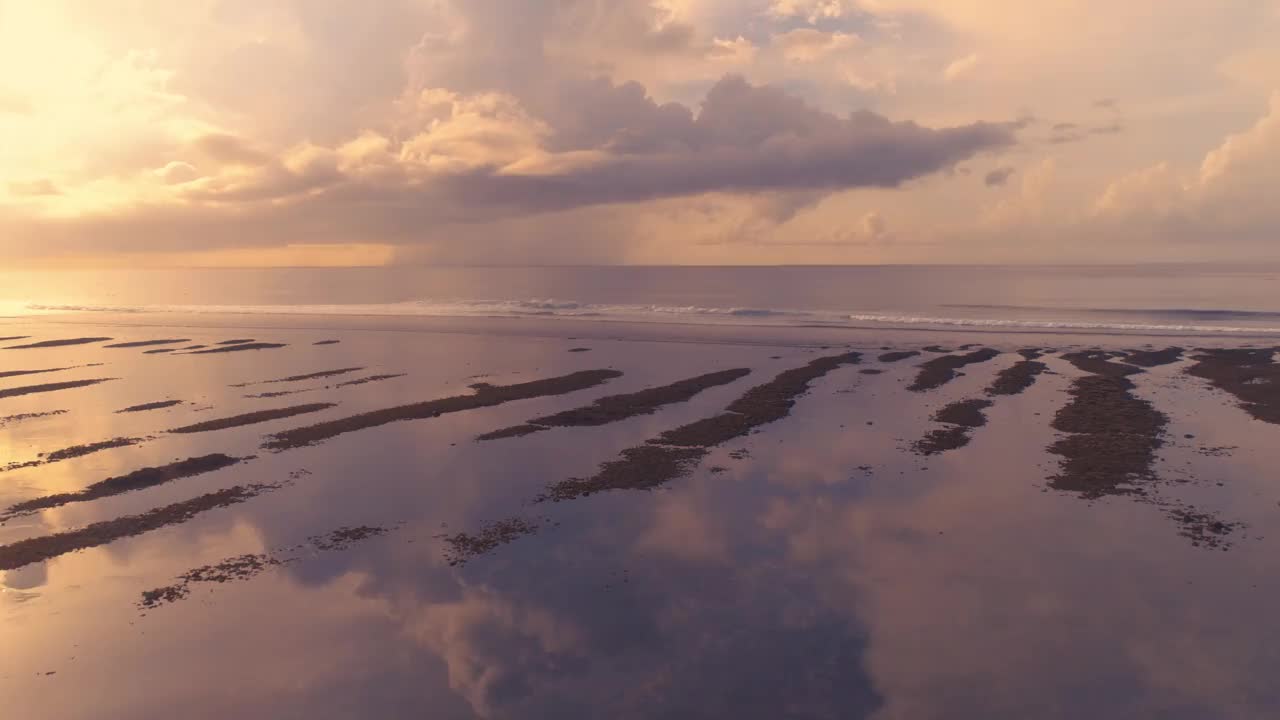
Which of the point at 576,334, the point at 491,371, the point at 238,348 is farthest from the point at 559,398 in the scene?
the point at 238,348

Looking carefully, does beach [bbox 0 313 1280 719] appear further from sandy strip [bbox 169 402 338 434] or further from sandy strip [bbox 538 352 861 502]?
sandy strip [bbox 169 402 338 434]

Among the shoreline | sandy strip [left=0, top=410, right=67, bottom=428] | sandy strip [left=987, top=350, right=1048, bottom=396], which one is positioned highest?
the shoreline

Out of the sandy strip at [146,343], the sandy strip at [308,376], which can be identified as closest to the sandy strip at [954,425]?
the sandy strip at [308,376]

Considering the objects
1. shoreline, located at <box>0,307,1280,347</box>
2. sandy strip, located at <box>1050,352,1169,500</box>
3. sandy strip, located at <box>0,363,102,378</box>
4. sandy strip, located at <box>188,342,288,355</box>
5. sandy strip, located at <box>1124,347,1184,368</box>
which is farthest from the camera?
shoreline, located at <box>0,307,1280,347</box>

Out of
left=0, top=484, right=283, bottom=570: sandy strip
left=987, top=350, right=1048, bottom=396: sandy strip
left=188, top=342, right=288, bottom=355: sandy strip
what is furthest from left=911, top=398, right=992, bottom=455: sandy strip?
left=188, top=342, right=288, bottom=355: sandy strip

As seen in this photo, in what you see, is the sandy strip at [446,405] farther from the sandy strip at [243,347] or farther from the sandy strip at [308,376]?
the sandy strip at [243,347]

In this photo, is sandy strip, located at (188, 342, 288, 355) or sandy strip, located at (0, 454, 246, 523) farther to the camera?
sandy strip, located at (188, 342, 288, 355)
